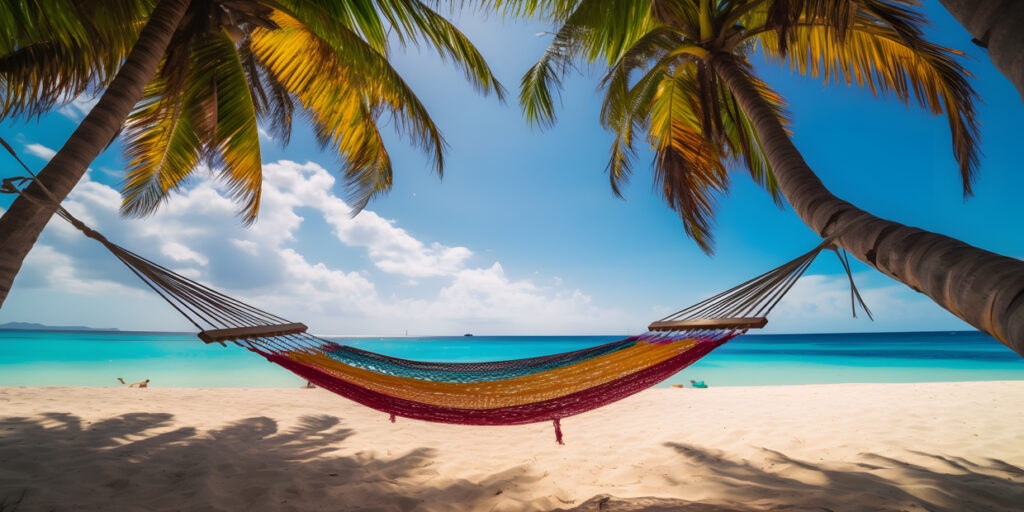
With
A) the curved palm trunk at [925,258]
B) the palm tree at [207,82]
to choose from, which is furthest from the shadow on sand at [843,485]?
the palm tree at [207,82]

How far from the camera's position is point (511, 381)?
67.8 inches

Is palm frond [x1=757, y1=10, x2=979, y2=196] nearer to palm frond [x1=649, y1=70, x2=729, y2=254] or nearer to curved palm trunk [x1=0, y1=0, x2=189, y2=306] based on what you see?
palm frond [x1=649, y1=70, x2=729, y2=254]

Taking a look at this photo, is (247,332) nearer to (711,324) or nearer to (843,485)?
(711,324)

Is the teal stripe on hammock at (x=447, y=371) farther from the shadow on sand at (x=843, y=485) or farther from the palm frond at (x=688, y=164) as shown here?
the palm frond at (x=688, y=164)

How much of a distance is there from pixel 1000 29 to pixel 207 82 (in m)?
2.90

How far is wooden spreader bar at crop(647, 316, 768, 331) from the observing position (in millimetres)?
1220

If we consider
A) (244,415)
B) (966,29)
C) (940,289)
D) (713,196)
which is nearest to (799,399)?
(713,196)

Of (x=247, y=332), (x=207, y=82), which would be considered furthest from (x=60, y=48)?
(x=247, y=332)

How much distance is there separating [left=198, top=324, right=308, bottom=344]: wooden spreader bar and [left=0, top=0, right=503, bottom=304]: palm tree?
0.43 metres

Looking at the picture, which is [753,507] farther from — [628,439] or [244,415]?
[244,415]

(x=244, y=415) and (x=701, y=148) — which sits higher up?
(x=701, y=148)

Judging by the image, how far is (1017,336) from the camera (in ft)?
1.83

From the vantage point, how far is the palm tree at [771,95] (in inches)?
28.6

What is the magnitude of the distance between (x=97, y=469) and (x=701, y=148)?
126 inches
